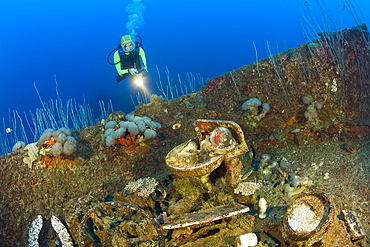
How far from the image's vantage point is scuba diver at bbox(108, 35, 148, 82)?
9.38 meters

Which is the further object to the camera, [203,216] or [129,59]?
[129,59]

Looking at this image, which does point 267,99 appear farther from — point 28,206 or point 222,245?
point 28,206

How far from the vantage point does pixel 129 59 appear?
9492 mm

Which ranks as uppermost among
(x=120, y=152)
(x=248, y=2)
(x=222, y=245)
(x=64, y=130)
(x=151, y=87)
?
(x=248, y=2)

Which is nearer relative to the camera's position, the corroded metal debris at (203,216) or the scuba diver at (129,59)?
the corroded metal debris at (203,216)

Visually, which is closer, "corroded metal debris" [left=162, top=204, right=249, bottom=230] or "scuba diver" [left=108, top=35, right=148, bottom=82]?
"corroded metal debris" [left=162, top=204, right=249, bottom=230]

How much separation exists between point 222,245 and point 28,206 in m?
4.36

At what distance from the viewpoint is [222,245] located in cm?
407

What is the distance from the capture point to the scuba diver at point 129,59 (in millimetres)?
9383

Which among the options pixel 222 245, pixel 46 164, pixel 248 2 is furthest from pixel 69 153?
pixel 248 2

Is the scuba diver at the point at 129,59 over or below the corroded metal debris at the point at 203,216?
over

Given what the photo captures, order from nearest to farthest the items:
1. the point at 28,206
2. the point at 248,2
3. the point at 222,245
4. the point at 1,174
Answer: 1. the point at 222,245
2. the point at 28,206
3. the point at 1,174
4. the point at 248,2

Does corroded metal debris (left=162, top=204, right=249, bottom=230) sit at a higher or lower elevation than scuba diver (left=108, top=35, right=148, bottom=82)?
lower

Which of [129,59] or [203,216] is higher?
[129,59]
